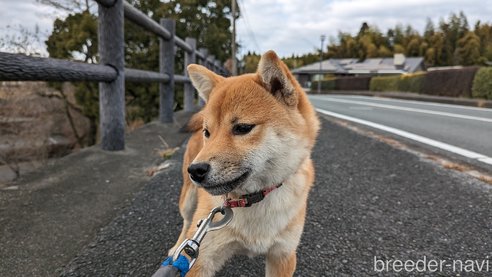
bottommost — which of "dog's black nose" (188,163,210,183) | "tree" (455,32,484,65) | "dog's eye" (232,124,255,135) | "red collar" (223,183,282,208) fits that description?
"red collar" (223,183,282,208)

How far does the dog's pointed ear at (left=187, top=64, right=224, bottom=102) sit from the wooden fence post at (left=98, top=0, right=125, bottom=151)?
151 centimetres

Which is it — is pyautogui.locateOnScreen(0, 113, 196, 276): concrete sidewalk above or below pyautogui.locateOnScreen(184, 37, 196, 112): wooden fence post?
below

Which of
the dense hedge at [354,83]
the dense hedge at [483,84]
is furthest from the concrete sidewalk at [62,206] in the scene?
the dense hedge at [354,83]

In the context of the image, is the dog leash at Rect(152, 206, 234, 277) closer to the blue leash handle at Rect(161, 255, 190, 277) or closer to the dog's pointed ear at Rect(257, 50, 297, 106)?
the blue leash handle at Rect(161, 255, 190, 277)

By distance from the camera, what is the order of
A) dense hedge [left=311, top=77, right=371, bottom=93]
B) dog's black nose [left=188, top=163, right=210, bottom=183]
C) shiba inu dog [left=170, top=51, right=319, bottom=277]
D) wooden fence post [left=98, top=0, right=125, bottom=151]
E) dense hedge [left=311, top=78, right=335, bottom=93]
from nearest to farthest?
dog's black nose [left=188, top=163, right=210, bottom=183], shiba inu dog [left=170, top=51, right=319, bottom=277], wooden fence post [left=98, top=0, right=125, bottom=151], dense hedge [left=311, top=77, right=371, bottom=93], dense hedge [left=311, top=78, right=335, bottom=93]

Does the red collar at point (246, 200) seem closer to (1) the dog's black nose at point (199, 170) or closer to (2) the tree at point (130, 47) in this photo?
(1) the dog's black nose at point (199, 170)

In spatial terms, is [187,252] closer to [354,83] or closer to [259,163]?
[259,163]

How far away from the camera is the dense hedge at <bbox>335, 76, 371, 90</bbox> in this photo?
113 feet

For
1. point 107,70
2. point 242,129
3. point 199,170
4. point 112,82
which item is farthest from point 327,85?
point 199,170

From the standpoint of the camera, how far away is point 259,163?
1549mm

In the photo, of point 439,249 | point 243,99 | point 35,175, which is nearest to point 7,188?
point 35,175

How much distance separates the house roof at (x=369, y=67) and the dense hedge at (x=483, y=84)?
42.1 metres

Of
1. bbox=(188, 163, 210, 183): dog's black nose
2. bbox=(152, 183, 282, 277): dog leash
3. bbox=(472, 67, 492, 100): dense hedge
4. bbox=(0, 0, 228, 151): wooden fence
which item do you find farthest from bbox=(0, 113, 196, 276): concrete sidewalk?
bbox=(472, 67, 492, 100): dense hedge

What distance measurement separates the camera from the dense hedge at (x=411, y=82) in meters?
21.8
